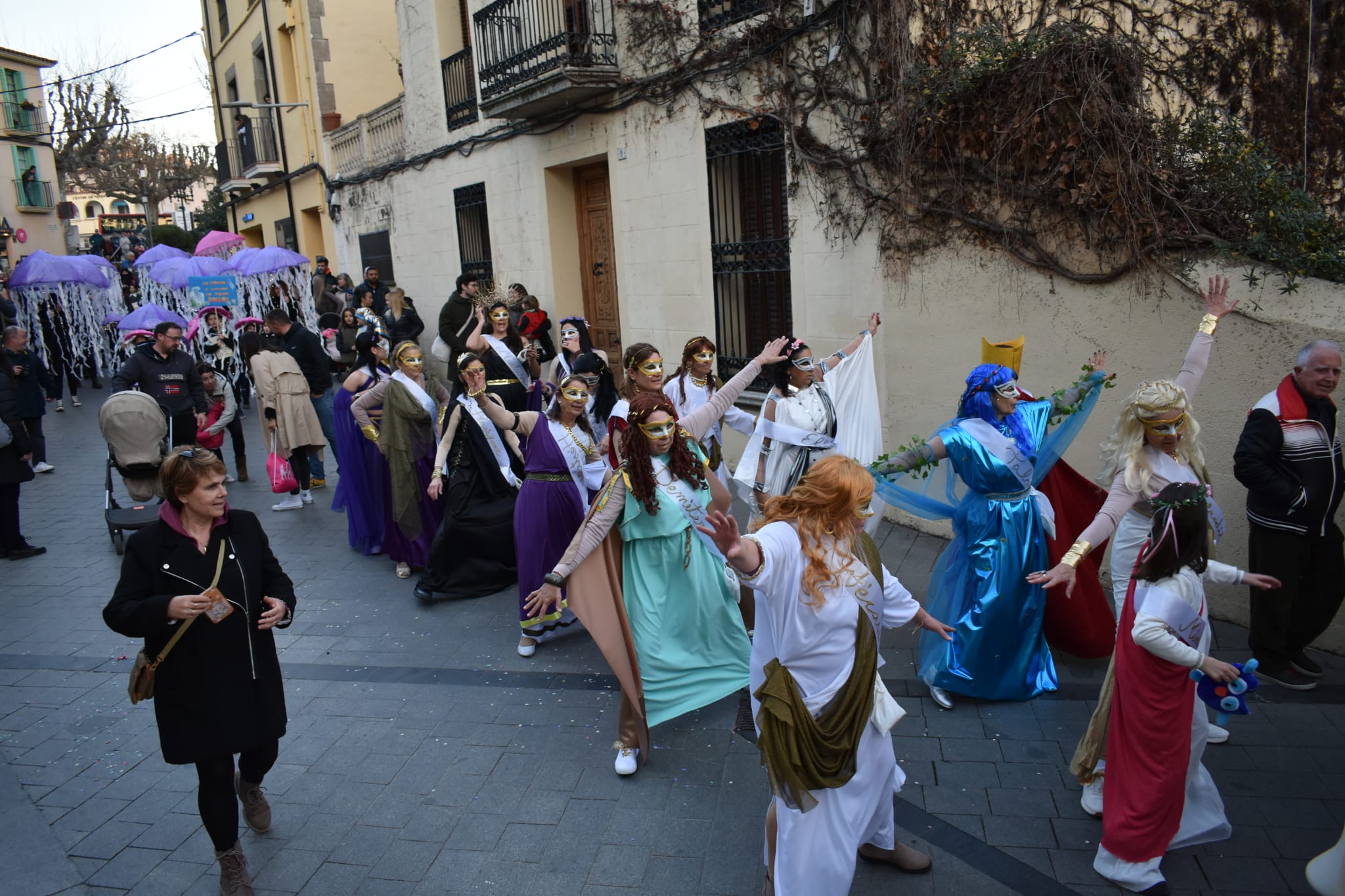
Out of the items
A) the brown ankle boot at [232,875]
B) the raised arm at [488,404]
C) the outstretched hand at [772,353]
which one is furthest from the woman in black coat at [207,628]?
the outstretched hand at [772,353]

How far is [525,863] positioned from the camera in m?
3.73

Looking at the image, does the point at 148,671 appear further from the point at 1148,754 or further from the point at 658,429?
the point at 1148,754

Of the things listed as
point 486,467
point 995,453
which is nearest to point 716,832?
point 995,453

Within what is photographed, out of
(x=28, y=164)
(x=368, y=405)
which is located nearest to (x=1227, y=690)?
(x=368, y=405)

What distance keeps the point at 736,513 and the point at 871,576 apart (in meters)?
5.10

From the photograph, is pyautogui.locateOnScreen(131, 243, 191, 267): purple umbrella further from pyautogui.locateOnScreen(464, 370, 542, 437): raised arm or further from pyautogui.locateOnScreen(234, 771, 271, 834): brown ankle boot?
pyautogui.locateOnScreen(234, 771, 271, 834): brown ankle boot

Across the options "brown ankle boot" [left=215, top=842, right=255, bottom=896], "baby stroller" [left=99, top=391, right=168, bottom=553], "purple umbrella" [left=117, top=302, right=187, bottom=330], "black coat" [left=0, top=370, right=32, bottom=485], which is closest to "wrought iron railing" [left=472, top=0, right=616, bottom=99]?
"purple umbrella" [left=117, top=302, right=187, bottom=330]

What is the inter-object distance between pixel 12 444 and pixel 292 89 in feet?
49.1

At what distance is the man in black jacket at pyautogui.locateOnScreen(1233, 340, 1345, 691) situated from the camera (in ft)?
14.9

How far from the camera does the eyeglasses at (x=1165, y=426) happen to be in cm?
390

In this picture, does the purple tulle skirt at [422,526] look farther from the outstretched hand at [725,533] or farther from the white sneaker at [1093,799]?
the white sneaker at [1093,799]

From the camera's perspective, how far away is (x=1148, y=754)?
330 centimetres

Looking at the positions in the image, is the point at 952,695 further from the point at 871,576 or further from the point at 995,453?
the point at 871,576

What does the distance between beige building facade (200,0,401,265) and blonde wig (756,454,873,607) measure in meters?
16.1
